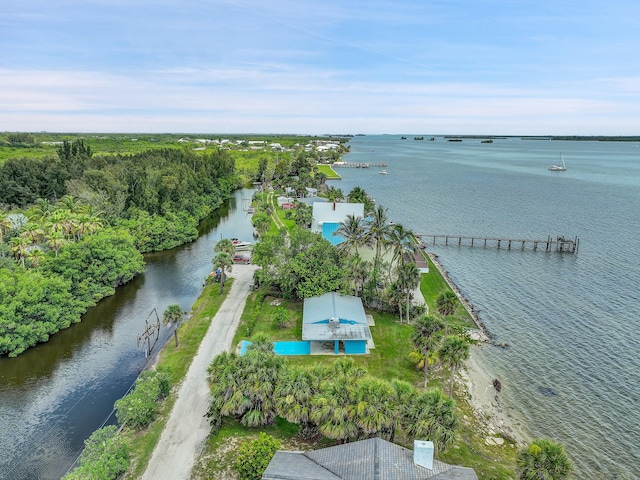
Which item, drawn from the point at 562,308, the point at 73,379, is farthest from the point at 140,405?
the point at 562,308

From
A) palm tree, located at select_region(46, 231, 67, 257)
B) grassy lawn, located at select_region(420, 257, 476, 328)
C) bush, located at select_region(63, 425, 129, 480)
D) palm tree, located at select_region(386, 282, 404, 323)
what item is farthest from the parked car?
bush, located at select_region(63, 425, 129, 480)

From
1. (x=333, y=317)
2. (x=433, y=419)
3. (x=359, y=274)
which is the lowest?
(x=333, y=317)

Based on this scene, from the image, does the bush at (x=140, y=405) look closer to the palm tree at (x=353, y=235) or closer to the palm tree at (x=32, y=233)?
the palm tree at (x=353, y=235)

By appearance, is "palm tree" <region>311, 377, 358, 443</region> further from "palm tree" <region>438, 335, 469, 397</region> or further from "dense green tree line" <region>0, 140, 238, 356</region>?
"dense green tree line" <region>0, 140, 238, 356</region>

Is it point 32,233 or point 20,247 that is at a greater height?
point 32,233

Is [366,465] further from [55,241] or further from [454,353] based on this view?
[55,241]

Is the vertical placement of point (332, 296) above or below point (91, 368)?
above

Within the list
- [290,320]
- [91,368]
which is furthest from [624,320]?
[91,368]

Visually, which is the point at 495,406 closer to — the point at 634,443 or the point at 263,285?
the point at 634,443
